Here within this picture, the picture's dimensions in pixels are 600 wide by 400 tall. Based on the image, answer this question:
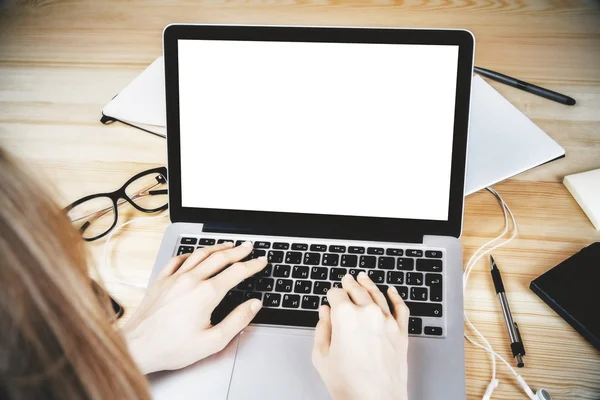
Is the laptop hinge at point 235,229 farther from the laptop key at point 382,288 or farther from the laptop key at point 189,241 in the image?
the laptop key at point 382,288

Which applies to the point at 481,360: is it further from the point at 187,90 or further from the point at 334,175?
the point at 187,90

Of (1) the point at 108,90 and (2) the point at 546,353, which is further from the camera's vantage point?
(1) the point at 108,90

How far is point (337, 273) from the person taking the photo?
1.95ft

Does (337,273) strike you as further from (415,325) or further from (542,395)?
(542,395)

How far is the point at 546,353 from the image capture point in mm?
535

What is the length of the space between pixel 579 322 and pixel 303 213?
34cm

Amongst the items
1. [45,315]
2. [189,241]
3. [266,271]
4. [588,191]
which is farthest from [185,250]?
[588,191]

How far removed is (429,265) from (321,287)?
5.3 inches

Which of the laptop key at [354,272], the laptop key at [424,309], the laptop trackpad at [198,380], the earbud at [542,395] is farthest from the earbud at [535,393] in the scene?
the laptop trackpad at [198,380]

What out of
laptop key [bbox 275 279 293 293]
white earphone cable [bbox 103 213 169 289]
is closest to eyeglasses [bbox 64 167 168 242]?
white earphone cable [bbox 103 213 169 289]

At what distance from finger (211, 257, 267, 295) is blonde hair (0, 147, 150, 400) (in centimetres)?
21

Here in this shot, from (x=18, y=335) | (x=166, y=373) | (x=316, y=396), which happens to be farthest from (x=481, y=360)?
(x=18, y=335)

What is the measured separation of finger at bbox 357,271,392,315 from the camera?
0.54 metres

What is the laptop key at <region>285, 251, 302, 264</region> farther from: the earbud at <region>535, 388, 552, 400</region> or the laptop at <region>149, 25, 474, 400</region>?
the earbud at <region>535, 388, 552, 400</region>
